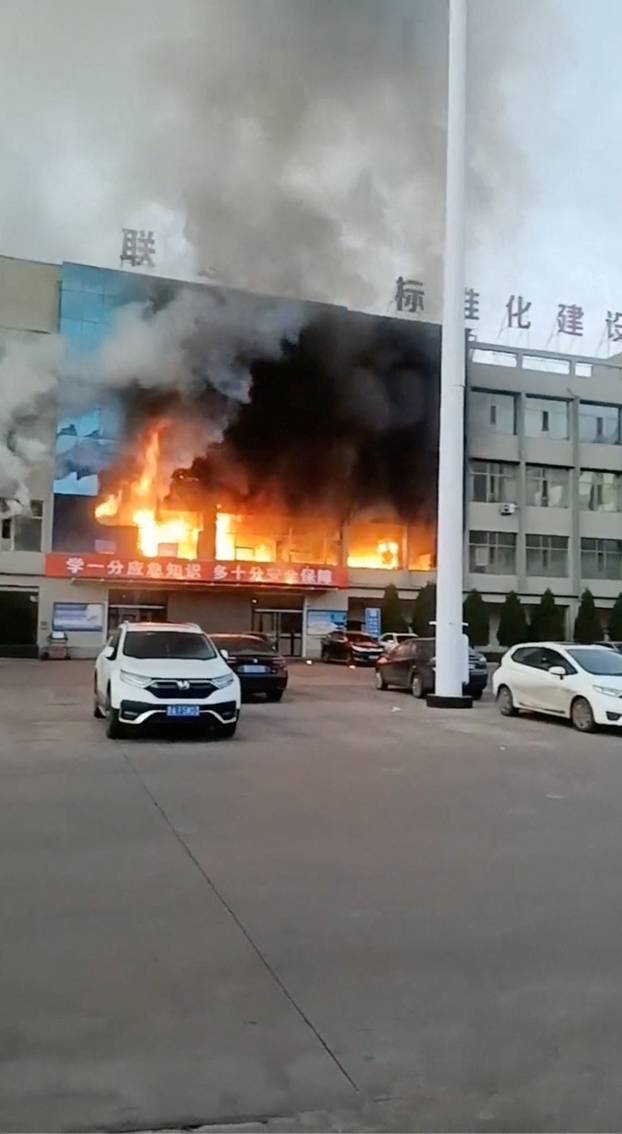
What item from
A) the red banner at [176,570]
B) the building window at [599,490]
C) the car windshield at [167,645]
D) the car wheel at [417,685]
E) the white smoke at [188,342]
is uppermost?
the white smoke at [188,342]

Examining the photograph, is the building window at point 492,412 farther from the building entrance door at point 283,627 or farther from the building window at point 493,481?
the building entrance door at point 283,627

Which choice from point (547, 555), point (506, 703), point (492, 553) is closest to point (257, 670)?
point (506, 703)

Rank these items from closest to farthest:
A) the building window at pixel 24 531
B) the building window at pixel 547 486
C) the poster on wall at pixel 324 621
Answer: the building window at pixel 24 531 < the poster on wall at pixel 324 621 < the building window at pixel 547 486

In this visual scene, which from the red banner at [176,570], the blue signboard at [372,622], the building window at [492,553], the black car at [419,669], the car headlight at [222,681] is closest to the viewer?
the car headlight at [222,681]

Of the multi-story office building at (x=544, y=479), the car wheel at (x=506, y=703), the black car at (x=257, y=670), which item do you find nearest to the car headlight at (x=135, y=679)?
the black car at (x=257, y=670)

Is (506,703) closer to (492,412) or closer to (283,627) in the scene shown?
(283,627)

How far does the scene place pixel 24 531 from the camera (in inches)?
1422

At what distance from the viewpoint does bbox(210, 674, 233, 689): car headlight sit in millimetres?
11156

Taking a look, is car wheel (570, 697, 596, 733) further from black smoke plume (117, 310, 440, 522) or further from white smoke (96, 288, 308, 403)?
black smoke plume (117, 310, 440, 522)

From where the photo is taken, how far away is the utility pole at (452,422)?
16.8 m

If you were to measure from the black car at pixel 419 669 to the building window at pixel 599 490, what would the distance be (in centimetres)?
2807

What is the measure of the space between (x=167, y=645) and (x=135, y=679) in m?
1.23

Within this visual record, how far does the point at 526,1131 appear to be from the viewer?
2.80 meters

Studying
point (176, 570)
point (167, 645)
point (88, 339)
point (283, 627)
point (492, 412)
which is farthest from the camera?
point (492, 412)
